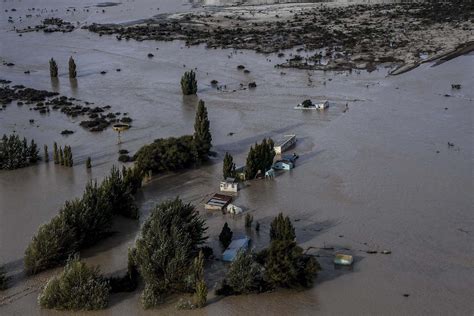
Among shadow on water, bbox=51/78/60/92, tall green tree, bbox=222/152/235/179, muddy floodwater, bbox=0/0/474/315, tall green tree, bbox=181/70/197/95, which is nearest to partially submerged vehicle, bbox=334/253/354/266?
muddy floodwater, bbox=0/0/474/315

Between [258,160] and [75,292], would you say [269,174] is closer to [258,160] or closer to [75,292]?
[258,160]

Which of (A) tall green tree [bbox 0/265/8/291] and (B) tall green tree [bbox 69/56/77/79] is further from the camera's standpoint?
(B) tall green tree [bbox 69/56/77/79]

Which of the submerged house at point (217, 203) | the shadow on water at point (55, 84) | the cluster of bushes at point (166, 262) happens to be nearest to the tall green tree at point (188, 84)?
the shadow on water at point (55, 84)

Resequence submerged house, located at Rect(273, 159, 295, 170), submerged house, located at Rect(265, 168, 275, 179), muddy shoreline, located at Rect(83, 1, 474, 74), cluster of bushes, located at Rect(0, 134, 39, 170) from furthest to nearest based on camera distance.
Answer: muddy shoreline, located at Rect(83, 1, 474, 74), cluster of bushes, located at Rect(0, 134, 39, 170), submerged house, located at Rect(273, 159, 295, 170), submerged house, located at Rect(265, 168, 275, 179)

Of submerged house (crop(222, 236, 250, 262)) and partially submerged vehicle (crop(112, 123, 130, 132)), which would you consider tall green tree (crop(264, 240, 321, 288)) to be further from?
partially submerged vehicle (crop(112, 123, 130, 132))

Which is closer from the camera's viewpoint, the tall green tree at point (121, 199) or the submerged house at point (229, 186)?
the tall green tree at point (121, 199)

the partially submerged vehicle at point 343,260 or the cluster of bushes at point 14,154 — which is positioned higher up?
the cluster of bushes at point 14,154

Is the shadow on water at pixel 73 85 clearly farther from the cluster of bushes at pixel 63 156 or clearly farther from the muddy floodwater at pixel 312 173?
the cluster of bushes at pixel 63 156
